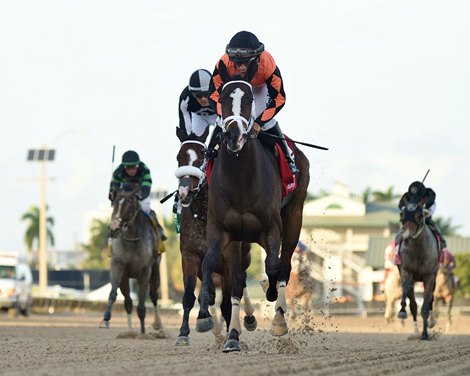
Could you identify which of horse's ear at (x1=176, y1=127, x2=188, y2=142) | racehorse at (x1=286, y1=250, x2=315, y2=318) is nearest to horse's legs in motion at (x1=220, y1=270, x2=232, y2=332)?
horse's ear at (x1=176, y1=127, x2=188, y2=142)

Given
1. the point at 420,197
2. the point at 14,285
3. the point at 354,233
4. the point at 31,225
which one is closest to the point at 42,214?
the point at 14,285

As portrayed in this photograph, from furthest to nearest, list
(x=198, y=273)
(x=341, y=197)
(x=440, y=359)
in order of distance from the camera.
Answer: (x=341, y=197), (x=198, y=273), (x=440, y=359)

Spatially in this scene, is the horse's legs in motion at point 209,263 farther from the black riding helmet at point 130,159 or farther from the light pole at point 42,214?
the light pole at point 42,214

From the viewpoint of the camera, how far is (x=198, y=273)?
18.3 meters

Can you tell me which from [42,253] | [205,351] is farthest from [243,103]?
[42,253]

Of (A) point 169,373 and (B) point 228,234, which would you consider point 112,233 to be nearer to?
(B) point 228,234

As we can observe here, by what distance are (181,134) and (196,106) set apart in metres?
0.41

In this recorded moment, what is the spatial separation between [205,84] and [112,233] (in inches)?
241

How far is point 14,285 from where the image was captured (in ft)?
156

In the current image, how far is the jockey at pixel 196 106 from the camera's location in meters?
17.9

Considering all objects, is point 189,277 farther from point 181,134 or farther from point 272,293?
point 272,293

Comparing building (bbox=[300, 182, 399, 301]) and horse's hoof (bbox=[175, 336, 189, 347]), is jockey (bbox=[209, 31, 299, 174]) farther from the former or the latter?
building (bbox=[300, 182, 399, 301])

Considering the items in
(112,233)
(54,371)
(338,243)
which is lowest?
(54,371)

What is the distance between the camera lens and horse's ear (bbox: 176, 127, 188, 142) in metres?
17.9
